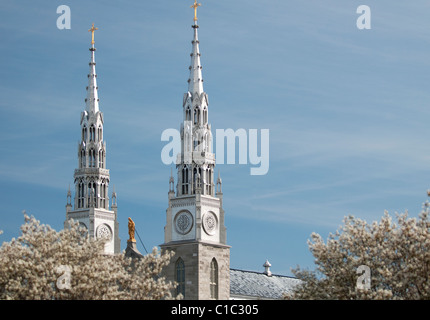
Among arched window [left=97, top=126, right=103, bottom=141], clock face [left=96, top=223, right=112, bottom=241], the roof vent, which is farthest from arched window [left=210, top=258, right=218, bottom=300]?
the roof vent

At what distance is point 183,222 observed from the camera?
104m

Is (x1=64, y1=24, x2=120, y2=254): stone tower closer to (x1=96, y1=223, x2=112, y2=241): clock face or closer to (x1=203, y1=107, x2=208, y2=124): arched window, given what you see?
(x1=96, y1=223, x2=112, y2=241): clock face

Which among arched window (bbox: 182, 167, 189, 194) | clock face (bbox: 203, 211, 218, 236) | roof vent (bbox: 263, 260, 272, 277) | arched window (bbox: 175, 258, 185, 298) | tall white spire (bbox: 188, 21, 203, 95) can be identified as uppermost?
tall white spire (bbox: 188, 21, 203, 95)

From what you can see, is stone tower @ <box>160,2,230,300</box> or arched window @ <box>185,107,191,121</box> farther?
arched window @ <box>185,107,191,121</box>

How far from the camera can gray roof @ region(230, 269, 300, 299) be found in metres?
120

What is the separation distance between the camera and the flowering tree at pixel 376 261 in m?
61.5

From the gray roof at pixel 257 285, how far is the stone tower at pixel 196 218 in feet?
43.2

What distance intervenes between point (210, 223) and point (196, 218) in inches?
85.7

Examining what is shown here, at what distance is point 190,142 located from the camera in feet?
349

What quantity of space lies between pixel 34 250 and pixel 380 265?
24.2 meters

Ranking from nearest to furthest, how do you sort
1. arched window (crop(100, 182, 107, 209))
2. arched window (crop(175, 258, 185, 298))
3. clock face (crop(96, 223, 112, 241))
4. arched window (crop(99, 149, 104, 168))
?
arched window (crop(175, 258, 185, 298))
clock face (crop(96, 223, 112, 241))
arched window (crop(100, 182, 107, 209))
arched window (crop(99, 149, 104, 168))

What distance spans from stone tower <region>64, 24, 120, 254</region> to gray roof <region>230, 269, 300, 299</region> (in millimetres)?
15876

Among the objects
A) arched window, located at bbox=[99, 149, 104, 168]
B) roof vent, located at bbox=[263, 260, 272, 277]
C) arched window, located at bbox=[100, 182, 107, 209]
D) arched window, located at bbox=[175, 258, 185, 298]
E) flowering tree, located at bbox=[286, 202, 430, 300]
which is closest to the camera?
flowering tree, located at bbox=[286, 202, 430, 300]

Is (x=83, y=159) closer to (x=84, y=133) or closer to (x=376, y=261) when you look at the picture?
(x=84, y=133)
